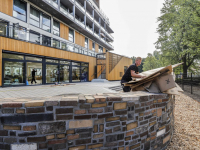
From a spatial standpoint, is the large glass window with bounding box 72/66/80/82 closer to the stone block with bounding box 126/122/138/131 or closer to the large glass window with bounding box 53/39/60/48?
the large glass window with bounding box 53/39/60/48

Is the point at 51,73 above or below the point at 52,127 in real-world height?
above

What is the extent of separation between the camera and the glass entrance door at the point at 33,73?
11.2 meters

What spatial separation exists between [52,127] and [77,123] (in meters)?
0.36

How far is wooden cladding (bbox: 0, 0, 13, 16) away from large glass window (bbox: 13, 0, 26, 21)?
40 cm

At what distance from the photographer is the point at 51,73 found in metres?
13.5

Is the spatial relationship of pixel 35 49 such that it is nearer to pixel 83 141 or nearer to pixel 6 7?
pixel 6 7

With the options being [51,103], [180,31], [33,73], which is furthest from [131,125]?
[180,31]

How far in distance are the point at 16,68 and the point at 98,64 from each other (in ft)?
40.7

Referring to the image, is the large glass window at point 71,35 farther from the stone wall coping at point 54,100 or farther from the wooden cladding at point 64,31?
the stone wall coping at point 54,100

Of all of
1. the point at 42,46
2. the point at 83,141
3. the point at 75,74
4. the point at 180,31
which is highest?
the point at 180,31

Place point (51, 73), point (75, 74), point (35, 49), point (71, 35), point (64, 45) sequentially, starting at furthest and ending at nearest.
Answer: point (71, 35), point (75, 74), point (64, 45), point (51, 73), point (35, 49)

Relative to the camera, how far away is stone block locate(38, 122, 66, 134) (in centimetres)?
154

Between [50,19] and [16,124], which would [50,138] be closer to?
[16,124]

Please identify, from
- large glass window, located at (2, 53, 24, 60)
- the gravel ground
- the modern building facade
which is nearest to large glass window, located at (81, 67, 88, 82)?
the modern building facade
